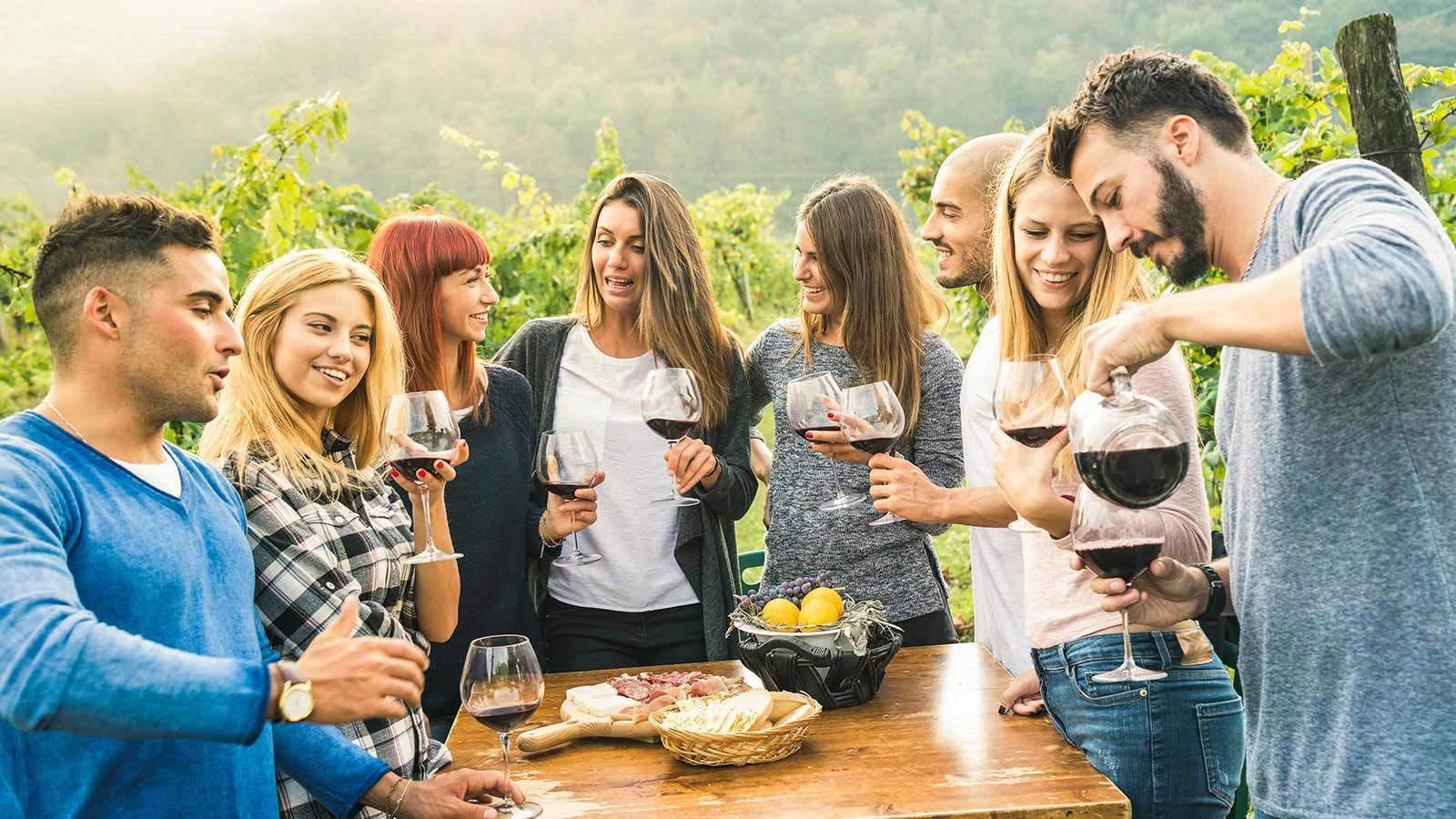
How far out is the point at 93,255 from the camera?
155 cm

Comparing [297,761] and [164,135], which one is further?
[164,135]

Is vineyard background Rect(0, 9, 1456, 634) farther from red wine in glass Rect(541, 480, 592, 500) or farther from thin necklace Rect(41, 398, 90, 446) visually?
thin necklace Rect(41, 398, 90, 446)

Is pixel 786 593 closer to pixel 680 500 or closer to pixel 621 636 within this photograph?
pixel 680 500

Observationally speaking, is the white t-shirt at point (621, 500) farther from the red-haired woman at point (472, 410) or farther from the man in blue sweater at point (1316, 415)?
the man in blue sweater at point (1316, 415)

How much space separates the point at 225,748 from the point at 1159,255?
1.50 m

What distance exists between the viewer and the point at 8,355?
471 centimetres

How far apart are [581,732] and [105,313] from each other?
1.06 meters

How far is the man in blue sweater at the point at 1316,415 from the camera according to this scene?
1.31 meters

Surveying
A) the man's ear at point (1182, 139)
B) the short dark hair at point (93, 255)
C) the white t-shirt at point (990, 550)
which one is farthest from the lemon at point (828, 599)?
the short dark hair at point (93, 255)

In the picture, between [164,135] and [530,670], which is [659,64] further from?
[530,670]

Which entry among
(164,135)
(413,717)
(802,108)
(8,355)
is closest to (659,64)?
(802,108)

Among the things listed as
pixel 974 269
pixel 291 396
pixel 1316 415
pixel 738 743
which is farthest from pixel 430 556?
pixel 974 269

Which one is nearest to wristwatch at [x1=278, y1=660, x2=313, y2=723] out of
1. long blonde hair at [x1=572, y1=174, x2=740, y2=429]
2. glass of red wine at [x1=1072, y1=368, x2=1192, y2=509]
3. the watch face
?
the watch face

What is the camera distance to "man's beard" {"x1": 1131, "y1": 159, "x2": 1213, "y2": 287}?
5.37ft
